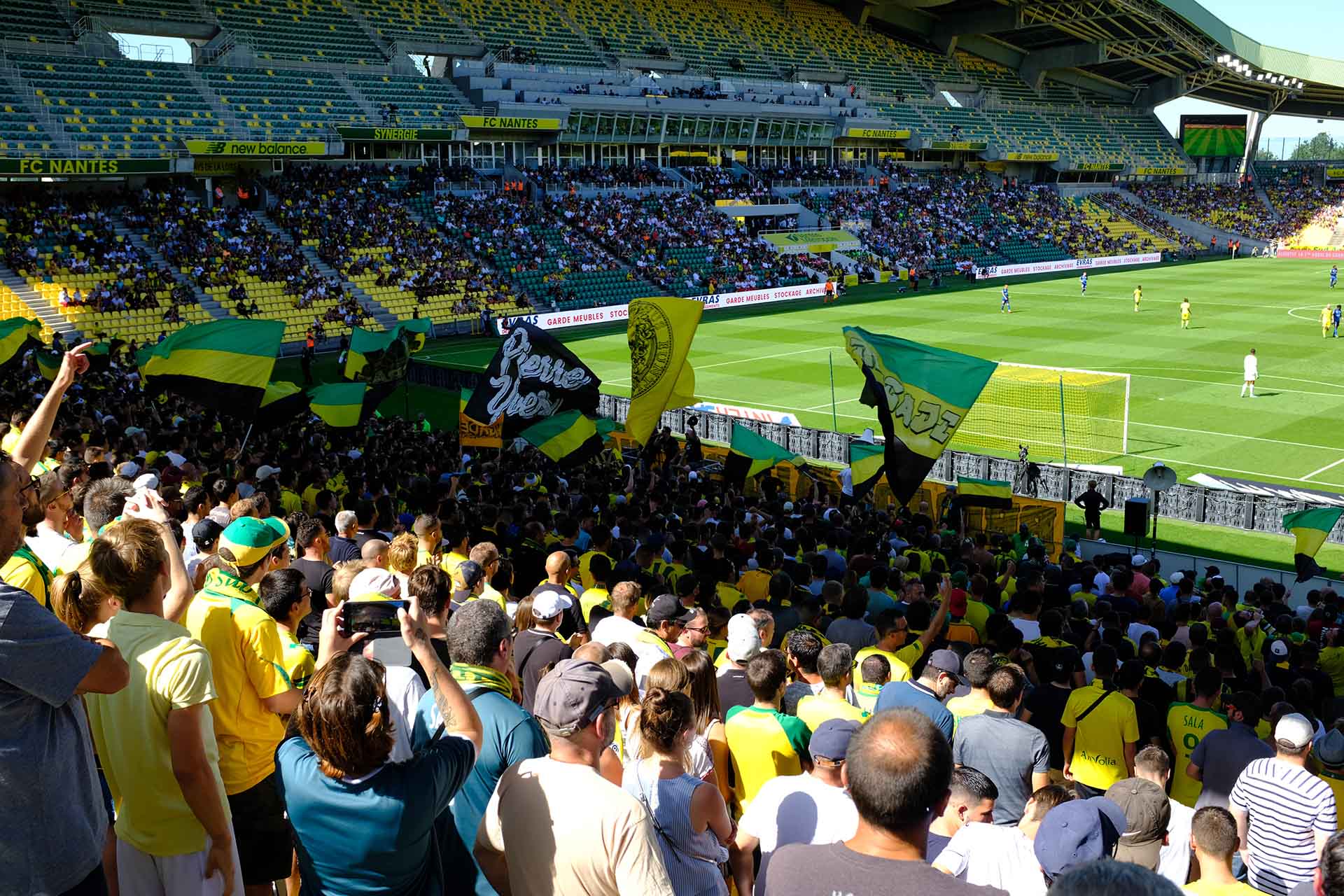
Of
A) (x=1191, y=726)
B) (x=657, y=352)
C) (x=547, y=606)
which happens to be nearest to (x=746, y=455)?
(x=657, y=352)

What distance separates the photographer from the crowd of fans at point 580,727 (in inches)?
147

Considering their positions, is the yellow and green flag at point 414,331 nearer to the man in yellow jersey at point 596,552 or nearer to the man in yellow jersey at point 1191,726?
the man in yellow jersey at point 596,552

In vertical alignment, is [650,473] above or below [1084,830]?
below

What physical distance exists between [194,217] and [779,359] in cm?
2567

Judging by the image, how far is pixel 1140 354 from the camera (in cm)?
4016

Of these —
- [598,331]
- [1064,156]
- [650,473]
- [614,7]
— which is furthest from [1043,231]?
[650,473]

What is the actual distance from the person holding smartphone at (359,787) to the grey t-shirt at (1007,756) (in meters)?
3.23

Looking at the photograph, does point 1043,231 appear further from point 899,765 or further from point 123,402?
point 899,765

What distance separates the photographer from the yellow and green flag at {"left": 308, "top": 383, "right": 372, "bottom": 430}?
17.6 meters

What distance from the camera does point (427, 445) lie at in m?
20.5

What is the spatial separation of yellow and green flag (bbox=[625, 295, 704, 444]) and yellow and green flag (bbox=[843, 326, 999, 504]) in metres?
2.72

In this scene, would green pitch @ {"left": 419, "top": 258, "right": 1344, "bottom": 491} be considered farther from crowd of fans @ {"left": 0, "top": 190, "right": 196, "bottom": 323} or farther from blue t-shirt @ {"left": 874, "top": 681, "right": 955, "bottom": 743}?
blue t-shirt @ {"left": 874, "top": 681, "right": 955, "bottom": 743}

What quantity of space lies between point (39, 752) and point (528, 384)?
42.2ft

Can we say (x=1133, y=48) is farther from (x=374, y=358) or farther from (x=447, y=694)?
(x=447, y=694)
